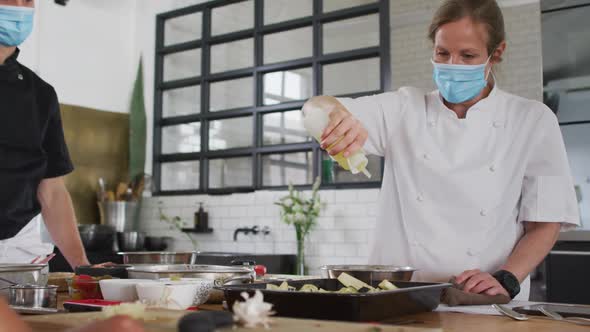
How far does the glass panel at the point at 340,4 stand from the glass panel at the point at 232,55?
2.99 feet

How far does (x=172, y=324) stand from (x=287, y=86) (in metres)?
5.05

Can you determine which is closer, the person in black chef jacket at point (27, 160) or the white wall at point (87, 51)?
the person in black chef jacket at point (27, 160)

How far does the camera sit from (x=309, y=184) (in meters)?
5.55

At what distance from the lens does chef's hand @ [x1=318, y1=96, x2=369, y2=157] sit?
1.65m

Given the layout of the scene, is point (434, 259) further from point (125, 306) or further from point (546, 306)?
point (125, 306)

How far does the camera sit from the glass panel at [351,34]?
5340 millimetres

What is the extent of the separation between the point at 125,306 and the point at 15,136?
164 cm

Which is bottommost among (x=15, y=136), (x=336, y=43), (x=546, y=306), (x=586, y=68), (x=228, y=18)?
(x=546, y=306)

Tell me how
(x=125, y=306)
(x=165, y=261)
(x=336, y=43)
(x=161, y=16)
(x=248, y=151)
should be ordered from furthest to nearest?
(x=161, y=16) < (x=248, y=151) < (x=336, y=43) < (x=165, y=261) < (x=125, y=306)

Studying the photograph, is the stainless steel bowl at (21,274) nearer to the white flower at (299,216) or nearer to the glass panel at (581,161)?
the glass panel at (581,161)

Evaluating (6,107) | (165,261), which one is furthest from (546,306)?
(6,107)

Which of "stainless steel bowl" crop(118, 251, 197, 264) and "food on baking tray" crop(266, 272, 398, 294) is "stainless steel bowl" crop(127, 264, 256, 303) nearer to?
"food on baking tray" crop(266, 272, 398, 294)

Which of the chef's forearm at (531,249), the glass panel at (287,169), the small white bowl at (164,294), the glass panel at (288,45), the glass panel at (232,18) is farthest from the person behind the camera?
the glass panel at (232,18)

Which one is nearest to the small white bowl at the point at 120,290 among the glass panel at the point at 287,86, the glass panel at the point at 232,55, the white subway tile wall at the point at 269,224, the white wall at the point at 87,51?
the white subway tile wall at the point at 269,224
